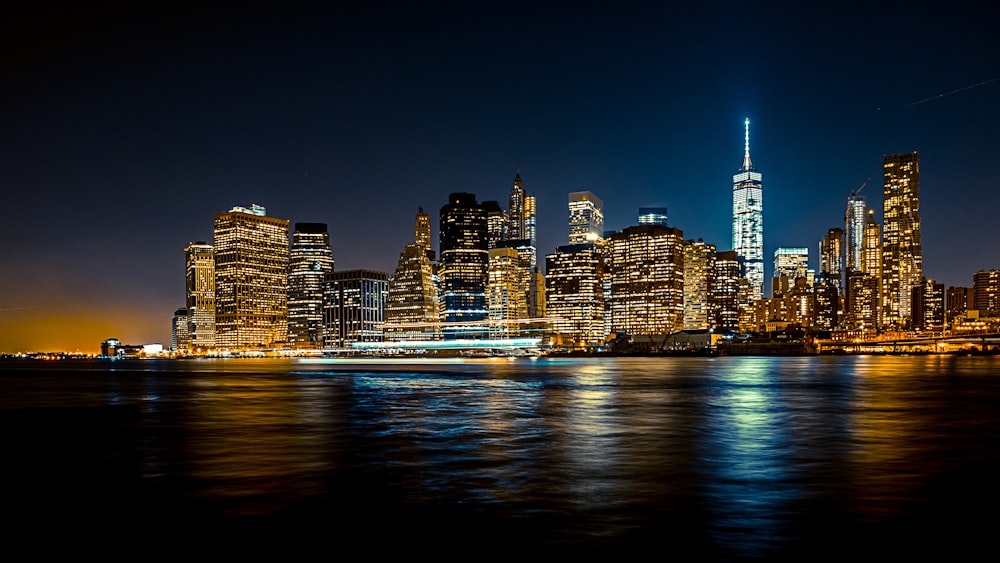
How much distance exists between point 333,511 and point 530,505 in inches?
196

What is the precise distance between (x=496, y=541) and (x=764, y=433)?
2364 centimetres

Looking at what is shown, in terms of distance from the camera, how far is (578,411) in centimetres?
4675

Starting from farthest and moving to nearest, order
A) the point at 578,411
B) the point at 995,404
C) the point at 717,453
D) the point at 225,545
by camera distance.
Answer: the point at 995,404 < the point at 578,411 < the point at 717,453 < the point at 225,545

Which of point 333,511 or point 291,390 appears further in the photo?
point 291,390

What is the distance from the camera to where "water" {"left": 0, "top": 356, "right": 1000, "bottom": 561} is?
15.9 m

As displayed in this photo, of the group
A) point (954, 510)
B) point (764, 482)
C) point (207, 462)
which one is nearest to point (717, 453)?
point (764, 482)

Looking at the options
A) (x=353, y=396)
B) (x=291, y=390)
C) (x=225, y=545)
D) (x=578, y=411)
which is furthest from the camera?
(x=291, y=390)

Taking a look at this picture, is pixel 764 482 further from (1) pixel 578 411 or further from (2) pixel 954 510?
(1) pixel 578 411

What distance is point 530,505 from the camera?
19078mm

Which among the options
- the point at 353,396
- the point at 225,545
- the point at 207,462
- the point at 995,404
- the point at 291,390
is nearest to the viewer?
the point at 225,545

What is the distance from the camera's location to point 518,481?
2258cm

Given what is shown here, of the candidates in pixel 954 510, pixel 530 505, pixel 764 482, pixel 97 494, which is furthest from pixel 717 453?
pixel 97 494

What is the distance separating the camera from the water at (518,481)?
52.1ft

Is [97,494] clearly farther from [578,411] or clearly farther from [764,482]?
[578,411]
